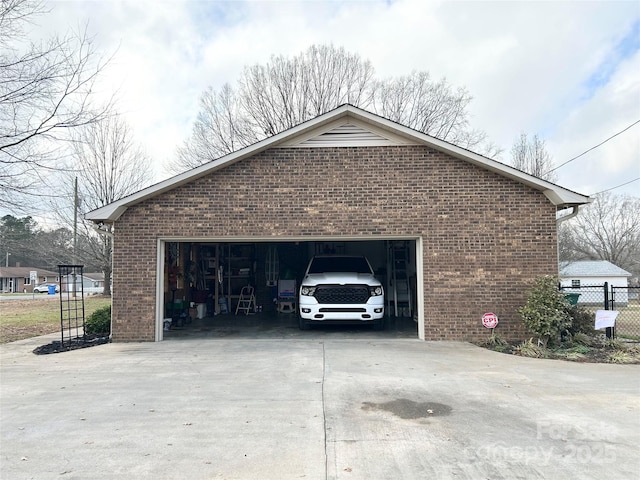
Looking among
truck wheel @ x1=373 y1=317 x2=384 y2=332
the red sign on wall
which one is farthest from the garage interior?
the red sign on wall

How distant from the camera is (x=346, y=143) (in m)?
9.84

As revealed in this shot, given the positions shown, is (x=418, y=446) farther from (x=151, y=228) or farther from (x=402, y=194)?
(x=151, y=228)

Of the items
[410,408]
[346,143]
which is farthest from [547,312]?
[346,143]

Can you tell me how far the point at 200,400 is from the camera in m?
5.42

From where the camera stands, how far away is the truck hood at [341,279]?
1013 centimetres

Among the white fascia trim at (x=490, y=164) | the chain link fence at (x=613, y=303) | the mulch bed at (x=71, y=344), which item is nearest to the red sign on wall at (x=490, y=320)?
the chain link fence at (x=613, y=303)

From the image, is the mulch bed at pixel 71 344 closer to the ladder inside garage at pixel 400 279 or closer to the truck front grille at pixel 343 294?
the truck front grille at pixel 343 294

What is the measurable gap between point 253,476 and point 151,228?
732cm

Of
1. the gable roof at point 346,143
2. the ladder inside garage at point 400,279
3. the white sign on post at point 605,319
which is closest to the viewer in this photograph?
the white sign on post at point 605,319

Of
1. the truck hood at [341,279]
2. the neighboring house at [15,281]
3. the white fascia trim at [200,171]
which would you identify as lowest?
the neighboring house at [15,281]

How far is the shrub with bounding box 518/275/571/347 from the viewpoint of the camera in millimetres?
8469

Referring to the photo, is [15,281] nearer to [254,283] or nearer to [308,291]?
[254,283]

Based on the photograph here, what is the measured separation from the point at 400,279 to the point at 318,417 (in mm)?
9744

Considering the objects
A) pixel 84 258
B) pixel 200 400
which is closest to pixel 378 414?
pixel 200 400
